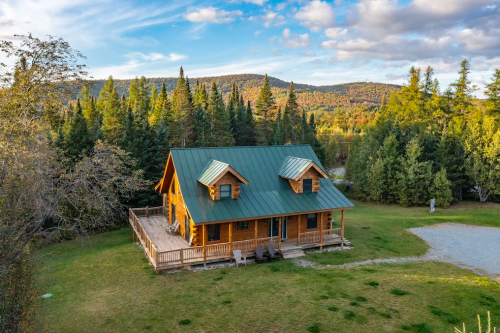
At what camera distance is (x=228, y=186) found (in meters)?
17.8

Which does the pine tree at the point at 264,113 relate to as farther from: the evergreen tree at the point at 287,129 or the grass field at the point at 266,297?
the grass field at the point at 266,297

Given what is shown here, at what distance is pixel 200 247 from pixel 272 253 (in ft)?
12.8

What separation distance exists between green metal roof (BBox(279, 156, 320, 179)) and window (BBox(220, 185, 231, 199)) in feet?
12.8

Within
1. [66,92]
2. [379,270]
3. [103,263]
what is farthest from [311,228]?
[66,92]

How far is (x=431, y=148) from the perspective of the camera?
38594 mm

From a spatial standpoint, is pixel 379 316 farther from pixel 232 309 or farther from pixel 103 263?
pixel 103 263

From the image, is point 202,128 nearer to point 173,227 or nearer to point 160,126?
point 160,126

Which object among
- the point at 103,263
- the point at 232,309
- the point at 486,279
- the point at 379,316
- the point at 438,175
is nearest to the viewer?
the point at 379,316

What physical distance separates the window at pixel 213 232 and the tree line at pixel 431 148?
26695mm

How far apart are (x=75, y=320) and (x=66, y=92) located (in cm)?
891

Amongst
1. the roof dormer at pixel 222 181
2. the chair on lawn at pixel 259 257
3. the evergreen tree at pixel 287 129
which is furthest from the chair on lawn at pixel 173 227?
the evergreen tree at pixel 287 129

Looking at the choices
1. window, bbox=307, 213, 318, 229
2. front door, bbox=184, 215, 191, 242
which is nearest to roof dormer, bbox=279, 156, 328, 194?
window, bbox=307, 213, 318, 229

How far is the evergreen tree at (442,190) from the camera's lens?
3400 cm

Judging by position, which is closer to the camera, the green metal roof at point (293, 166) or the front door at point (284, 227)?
the green metal roof at point (293, 166)
